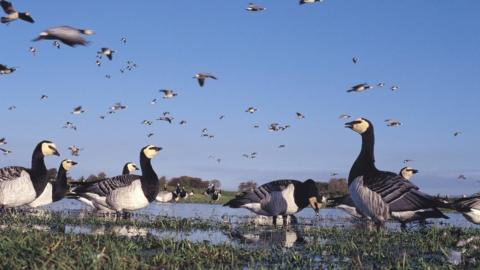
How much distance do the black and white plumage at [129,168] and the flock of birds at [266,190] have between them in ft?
13.8

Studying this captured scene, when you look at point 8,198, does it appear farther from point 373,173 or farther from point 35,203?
point 373,173

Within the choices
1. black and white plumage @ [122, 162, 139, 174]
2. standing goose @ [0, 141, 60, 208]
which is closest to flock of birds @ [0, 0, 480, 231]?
standing goose @ [0, 141, 60, 208]

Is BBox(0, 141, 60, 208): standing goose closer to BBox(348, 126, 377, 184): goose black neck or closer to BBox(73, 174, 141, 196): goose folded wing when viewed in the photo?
BBox(73, 174, 141, 196): goose folded wing

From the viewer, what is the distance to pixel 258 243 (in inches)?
505

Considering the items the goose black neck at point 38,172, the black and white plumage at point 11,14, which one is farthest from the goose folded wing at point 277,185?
the black and white plumage at point 11,14

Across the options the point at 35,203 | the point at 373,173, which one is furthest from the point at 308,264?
the point at 35,203

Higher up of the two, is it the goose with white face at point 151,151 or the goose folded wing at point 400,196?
the goose with white face at point 151,151

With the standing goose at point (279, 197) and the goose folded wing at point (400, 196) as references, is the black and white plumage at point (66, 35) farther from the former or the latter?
the standing goose at point (279, 197)

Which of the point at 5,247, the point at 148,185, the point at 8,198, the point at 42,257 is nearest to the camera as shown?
the point at 42,257

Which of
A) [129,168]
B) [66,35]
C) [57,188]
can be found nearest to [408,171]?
[129,168]

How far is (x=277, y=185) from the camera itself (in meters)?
21.9

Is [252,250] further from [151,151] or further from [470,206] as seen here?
[151,151]

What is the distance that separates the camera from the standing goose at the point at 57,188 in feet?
94.0

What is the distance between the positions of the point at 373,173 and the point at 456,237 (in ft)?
10.4
